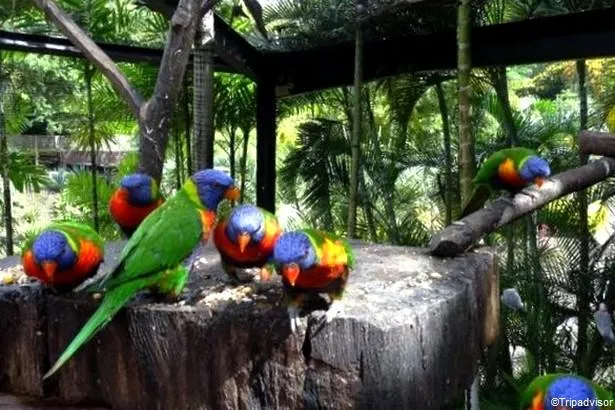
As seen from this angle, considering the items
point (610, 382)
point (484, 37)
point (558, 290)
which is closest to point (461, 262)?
point (484, 37)

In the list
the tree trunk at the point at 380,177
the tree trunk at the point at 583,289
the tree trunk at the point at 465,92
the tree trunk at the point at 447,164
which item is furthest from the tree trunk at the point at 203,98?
the tree trunk at the point at 380,177

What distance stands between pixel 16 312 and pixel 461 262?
129 centimetres

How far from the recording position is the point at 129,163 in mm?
5652

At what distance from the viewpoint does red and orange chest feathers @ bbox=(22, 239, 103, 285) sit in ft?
5.44

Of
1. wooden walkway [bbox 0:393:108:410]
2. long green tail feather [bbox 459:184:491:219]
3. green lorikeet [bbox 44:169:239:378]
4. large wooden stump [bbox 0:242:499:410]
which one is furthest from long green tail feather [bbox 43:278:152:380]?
long green tail feather [bbox 459:184:491:219]

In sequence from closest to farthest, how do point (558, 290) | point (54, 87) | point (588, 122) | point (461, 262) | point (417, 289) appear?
Result: 1. point (417, 289)
2. point (461, 262)
3. point (558, 290)
4. point (588, 122)
5. point (54, 87)

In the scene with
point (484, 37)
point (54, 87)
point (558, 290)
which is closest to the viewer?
point (484, 37)

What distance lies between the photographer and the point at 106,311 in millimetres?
1508

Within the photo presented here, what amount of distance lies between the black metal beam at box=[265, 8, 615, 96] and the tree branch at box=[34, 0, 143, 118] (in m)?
1.74

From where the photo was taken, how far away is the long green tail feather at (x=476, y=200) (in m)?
2.93

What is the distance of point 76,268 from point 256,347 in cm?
52

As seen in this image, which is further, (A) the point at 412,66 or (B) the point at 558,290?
(B) the point at 558,290

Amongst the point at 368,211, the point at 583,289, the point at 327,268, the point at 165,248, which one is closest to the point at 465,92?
the point at 583,289

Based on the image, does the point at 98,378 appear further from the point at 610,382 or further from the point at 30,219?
the point at 30,219
